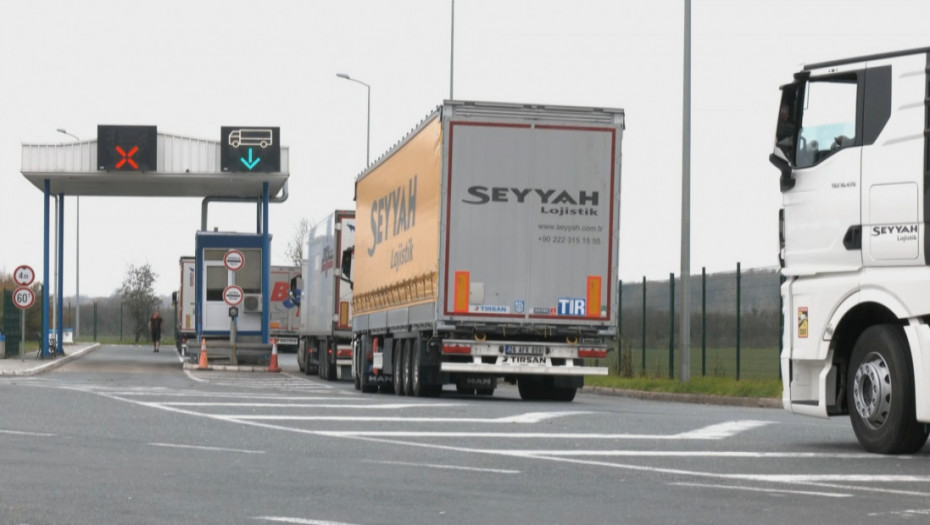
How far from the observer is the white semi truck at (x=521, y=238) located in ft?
68.2

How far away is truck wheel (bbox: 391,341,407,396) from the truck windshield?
38.0ft

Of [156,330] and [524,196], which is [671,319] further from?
[156,330]

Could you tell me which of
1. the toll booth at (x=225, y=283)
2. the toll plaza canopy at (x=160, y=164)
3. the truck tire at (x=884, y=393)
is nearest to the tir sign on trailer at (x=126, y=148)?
the toll plaza canopy at (x=160, y=164)

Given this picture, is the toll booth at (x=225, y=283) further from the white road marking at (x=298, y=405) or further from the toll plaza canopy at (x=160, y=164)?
the white road marking at (x=298, y=405)

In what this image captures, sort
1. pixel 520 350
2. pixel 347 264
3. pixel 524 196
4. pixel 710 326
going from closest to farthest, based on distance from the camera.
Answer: pixel 524 196 < pixel 520 350 < pixel 710 326 < pixel 347 264

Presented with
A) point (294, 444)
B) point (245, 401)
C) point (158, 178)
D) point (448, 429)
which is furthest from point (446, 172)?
point (158, 178)

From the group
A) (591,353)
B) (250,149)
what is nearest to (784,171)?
(591,353)

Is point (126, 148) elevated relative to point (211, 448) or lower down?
elevated

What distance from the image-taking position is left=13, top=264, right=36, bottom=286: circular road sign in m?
38.2

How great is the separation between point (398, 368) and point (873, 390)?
1253 cm

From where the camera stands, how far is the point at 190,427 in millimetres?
14359

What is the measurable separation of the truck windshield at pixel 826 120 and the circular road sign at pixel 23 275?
29.2 metres

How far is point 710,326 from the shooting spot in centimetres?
3008

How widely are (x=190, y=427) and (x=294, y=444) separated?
2051 millimetres
